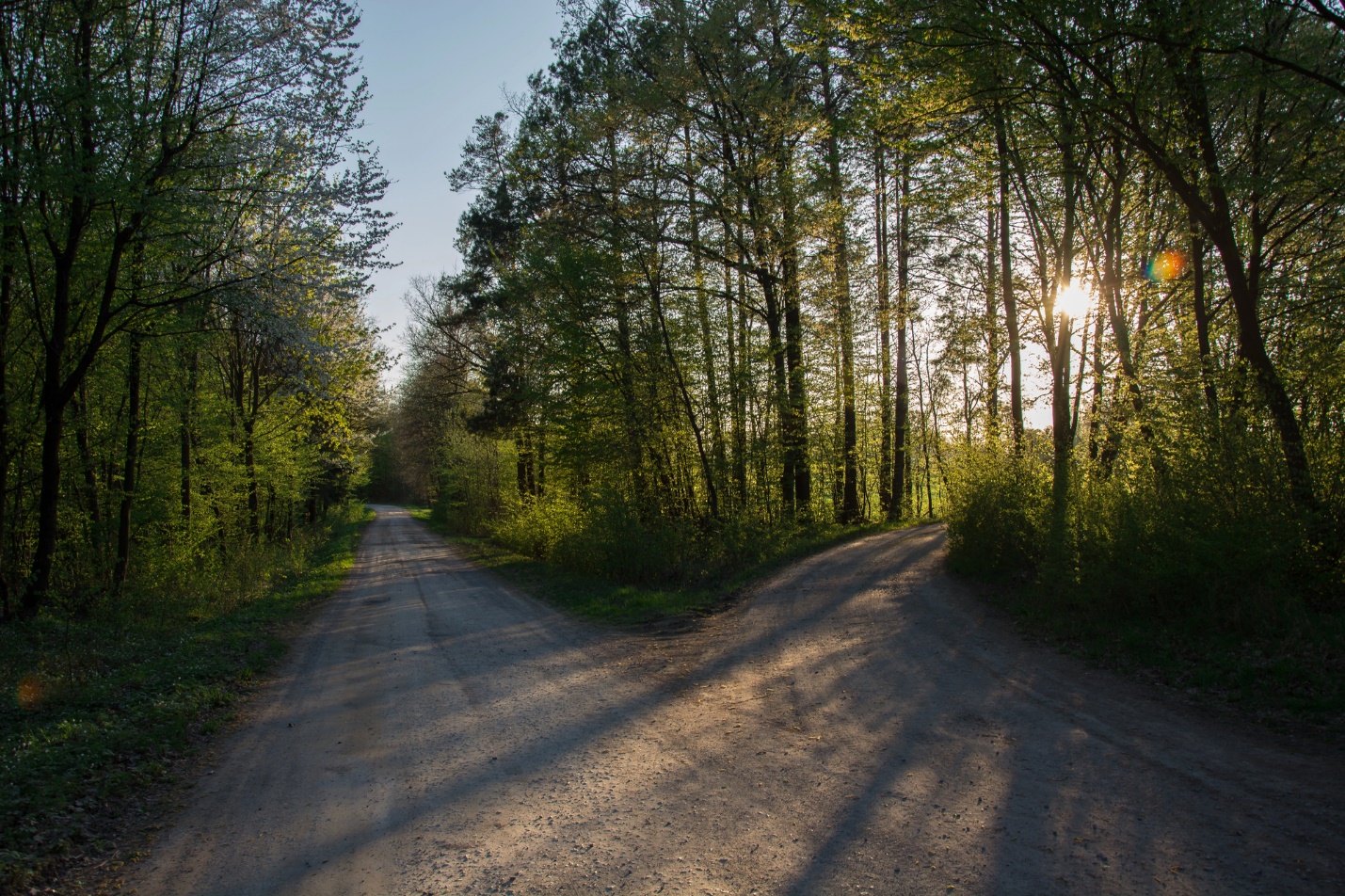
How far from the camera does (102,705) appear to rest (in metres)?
7.09

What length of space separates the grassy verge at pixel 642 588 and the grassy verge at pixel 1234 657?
6.08 meters

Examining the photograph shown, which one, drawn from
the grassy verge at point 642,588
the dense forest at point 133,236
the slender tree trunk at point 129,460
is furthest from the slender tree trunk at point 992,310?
the slender tree trunk at point 129,460

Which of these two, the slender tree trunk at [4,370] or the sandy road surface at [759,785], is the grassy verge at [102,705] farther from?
the slender tree trunk at [4,370]

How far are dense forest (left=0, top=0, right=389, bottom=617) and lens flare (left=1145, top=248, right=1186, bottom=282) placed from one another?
15.4 m

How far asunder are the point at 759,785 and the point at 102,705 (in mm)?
6527

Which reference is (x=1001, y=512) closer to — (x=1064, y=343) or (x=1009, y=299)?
(x=1064, y=343)

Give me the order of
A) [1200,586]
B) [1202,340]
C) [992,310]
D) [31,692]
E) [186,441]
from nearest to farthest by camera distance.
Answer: [1200,586] < [31,692] < [1202,340] < [186,441] < [992,310]

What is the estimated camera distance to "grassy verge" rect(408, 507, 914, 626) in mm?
12461

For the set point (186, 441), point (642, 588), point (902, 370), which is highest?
point (902, 370)

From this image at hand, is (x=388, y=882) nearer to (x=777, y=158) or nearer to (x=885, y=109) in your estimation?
(x=885, y=109)

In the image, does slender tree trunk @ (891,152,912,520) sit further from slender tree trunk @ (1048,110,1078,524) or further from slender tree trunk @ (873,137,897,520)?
slender tree trunk @ (1048,110,1078,524)

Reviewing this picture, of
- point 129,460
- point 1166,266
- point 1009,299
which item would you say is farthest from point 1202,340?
point 129,460

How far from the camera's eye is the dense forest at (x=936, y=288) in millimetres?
7777

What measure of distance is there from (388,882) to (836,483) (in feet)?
68.0
